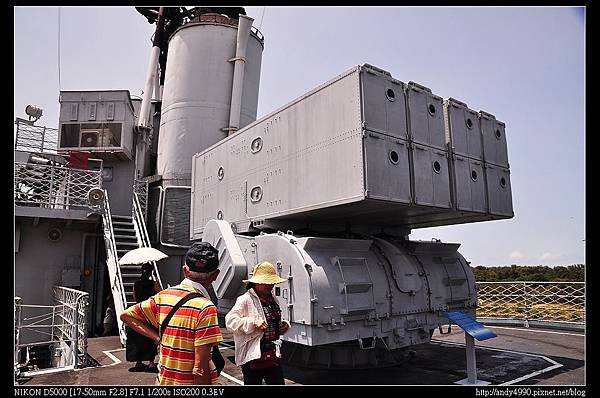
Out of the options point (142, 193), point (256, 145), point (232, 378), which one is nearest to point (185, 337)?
point (232, 378)

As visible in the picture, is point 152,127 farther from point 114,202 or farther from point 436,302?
point 436,302

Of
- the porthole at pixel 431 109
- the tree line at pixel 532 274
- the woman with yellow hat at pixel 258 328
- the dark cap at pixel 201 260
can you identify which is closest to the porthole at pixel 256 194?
the porthole at pixel 431 109

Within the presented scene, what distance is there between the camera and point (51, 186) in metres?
12.0

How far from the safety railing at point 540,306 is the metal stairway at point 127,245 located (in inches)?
379

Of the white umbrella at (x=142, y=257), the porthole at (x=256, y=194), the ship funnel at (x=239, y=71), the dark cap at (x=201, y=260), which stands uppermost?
the ship funnel at (x=239, y=71)

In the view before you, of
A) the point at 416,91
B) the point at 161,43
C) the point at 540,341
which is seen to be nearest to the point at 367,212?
the point at 416,91

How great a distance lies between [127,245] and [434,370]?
9291 millimetres

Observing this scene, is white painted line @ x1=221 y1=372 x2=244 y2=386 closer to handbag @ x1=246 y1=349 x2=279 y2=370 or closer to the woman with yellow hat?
the woman with yellow hat

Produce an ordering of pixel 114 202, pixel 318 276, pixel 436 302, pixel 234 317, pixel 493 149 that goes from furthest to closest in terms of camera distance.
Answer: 1. pixel 114 202
2. pixel 493 149
3. pixel 436 302
4. pixel 318 276
5. pixel 234 317

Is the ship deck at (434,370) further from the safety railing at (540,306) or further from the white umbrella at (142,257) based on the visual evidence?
the safety railing at (540,306)

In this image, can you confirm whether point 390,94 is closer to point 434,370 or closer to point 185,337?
point 434,370

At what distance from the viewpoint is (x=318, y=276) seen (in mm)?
6125

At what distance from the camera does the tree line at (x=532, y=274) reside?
21036 mm

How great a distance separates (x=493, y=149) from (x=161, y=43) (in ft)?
50.4
